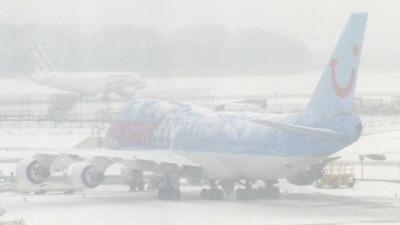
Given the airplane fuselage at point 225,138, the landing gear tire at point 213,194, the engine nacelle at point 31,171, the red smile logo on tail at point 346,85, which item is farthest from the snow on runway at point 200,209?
the red smile logo on tail at point 346,85

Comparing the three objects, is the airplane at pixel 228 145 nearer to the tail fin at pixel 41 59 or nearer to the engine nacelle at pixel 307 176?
the engine nacelle at pixel 307 176

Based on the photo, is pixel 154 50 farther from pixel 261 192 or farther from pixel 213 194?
pixel 261 192

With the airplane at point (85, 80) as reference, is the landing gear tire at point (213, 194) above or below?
below

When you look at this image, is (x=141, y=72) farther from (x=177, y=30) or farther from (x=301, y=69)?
(x=301, y=69)

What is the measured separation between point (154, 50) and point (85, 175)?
5.12 m

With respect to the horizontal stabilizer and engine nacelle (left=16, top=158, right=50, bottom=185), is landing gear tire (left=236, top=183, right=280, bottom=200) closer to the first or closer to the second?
the horizontal stabilizer

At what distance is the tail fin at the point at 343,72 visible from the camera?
1345 inches

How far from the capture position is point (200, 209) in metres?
33.5

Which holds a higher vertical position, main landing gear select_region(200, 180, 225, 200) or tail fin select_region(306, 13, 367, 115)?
tail fin select_region(306, 13, 367, 115)

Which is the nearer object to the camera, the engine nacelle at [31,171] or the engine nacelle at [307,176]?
the engine nacelle at [31,171]

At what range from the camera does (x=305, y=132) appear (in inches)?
1372

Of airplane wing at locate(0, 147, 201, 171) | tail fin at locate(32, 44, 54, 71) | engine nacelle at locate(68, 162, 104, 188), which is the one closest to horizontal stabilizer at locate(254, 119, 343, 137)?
airplane wing at locate(0, 147, 201, 171)

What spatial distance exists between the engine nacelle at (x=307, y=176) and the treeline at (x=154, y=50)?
9.97 feet

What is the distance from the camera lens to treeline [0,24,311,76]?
32.8 metres
